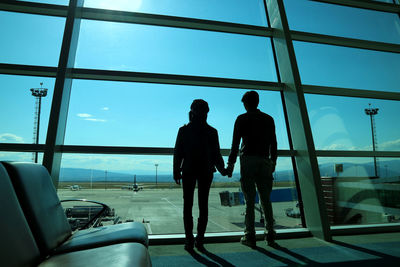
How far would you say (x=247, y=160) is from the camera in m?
2.53

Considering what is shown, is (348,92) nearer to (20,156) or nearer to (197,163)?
(197,163)

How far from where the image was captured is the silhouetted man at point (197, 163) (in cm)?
241

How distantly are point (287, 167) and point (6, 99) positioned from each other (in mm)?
3377

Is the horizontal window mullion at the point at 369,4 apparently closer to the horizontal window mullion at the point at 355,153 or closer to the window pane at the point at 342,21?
the window pane at the point at 342,21

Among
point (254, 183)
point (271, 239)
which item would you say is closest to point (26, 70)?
point (254, 183)

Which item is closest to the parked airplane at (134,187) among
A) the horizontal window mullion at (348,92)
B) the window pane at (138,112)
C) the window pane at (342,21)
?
the window pane at (138,112)

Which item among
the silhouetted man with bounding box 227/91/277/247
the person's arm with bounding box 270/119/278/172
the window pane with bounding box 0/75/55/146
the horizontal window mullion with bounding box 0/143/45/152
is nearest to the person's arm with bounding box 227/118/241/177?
the silhouetted man with bounding box 227/91/277/247

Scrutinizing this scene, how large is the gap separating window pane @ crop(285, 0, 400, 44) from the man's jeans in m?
2.39

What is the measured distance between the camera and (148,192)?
3164 millimetres

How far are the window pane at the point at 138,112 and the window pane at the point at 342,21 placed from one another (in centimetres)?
168

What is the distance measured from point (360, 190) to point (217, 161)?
2439mm

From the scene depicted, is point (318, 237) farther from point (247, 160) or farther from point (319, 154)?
point (247, 160)

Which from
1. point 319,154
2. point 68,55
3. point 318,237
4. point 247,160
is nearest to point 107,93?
point 68,55

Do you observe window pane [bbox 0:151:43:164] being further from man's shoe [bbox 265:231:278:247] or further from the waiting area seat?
man's shoe [bbox 265:231:278:247]
